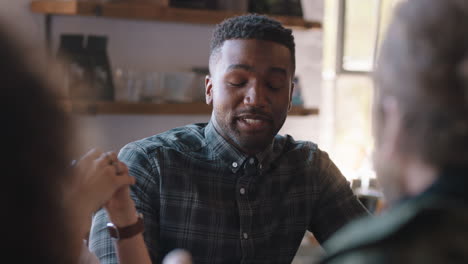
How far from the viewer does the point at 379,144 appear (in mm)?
716

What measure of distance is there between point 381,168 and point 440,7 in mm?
181

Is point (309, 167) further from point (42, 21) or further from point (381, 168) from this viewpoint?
point (42, 21)

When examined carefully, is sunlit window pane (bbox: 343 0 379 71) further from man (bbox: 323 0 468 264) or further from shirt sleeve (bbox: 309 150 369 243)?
man (bbox: 323 0 468 264)

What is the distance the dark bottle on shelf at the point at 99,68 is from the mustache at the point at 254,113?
1.28m

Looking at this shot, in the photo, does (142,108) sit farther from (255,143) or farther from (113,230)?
(113,230)

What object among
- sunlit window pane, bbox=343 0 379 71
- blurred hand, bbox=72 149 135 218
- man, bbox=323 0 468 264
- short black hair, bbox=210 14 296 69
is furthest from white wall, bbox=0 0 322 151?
man, bbox=323 0 468 264

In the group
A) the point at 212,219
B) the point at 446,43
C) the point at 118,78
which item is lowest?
the point at 212,219

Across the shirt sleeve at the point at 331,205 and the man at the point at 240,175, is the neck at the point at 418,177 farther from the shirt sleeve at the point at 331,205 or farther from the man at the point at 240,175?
the shirt sleeve at the point at 331,205

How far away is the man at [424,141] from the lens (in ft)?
2.02

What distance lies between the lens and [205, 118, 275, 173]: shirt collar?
1580 millimetres

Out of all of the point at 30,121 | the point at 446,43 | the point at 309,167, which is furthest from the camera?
the point at 309,167

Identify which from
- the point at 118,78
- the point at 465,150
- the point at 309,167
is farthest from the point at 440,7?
the point at 118,78

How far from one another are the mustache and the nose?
1 cm

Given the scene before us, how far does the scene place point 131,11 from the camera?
2.75 m
